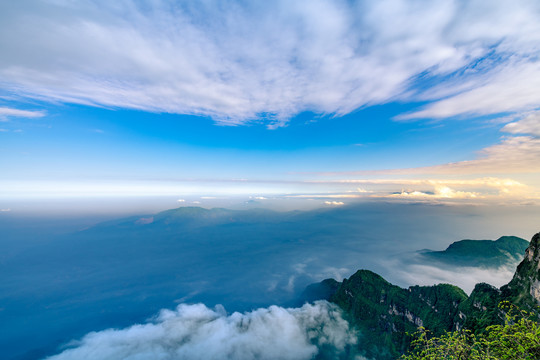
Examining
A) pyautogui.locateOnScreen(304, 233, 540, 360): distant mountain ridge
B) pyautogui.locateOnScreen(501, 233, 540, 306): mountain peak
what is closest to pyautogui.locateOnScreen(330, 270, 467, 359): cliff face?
pyautogui.locateOnScreen(304, 233, 540, 360): distant mountain ridge

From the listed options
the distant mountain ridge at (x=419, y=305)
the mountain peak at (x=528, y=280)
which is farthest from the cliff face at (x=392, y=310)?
the mountain peak at (x=528, y=280)

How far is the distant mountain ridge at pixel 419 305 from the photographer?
68375 mm

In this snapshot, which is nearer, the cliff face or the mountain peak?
the mountain peak

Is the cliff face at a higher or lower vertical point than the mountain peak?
lower

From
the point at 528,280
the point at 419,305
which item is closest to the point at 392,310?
the point at 419,305

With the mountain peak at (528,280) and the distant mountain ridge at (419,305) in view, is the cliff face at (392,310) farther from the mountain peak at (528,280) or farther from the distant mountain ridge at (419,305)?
the mountain peak at (528,280)

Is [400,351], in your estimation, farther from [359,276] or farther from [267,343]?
[267,343]

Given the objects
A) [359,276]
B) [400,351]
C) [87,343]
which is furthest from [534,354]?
[87,343]

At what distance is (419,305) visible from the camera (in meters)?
130

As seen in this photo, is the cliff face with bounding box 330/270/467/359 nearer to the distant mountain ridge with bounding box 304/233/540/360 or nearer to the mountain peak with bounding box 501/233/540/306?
the distant mountain ridge with bounding box 304/233/540/360

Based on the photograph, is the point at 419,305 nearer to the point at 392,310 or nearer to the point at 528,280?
the point at 392,310

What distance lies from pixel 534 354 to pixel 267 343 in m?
187

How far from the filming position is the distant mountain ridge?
68.4m

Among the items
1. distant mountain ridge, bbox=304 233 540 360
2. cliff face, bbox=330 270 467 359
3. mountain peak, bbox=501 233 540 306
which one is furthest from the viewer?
cliff face, bbox=330 270 467 359
